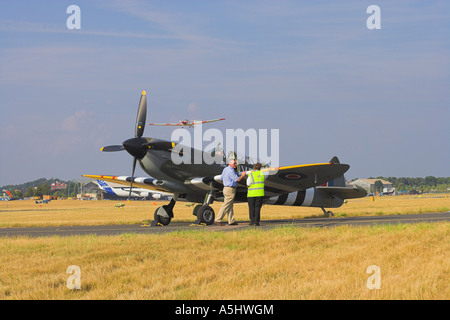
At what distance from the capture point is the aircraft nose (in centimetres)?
1614

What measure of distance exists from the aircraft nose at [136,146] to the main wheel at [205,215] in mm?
2608

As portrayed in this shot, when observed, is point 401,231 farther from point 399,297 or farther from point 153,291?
point 153,291

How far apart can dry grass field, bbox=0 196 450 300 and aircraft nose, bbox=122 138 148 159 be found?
21.2ft

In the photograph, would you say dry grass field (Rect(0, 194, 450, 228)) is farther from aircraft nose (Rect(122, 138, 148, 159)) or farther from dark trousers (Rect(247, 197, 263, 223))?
dark trousers (Rect(247, 197, 263, 223))

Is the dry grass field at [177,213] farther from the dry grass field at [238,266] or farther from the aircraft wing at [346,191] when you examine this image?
the dry grass field at [238,266]

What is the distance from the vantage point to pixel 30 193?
652ft

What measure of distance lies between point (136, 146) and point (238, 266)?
9796 millimetres

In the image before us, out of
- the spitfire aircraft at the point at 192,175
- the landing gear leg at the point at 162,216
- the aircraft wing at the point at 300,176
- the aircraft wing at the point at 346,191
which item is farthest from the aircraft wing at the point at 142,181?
the aircraft wing at the point at 346,191

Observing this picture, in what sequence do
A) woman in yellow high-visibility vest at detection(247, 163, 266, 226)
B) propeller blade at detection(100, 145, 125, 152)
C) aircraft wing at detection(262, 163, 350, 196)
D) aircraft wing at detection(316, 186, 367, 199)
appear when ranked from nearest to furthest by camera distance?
woman in yellow high-visibility vest at detection(247, 163, 266, 226) < aircraft wing at detection(262, 163, 350, 196) < propeller blade at detection(100, 145, 125, 152) < aircraft wing at detection(316, 186, 367, 199)

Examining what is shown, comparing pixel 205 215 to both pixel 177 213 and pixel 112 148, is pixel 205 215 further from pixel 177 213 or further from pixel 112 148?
pixel 177 213

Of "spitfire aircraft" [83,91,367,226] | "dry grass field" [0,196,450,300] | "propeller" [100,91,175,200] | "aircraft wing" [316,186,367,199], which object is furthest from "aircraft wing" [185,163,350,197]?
"dry grass field" [0,196,450,300]

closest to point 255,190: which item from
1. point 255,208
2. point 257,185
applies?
Answer: point 257,185

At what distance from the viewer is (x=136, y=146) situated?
636 inches
